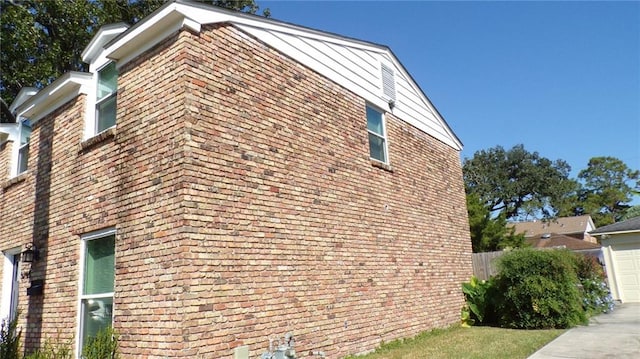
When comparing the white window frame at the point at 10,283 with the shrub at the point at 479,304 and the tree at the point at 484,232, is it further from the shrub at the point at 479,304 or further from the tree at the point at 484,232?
the tree at the point at 484,232

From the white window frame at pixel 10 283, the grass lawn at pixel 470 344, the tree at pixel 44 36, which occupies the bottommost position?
the grass lawn at pixel 470 344

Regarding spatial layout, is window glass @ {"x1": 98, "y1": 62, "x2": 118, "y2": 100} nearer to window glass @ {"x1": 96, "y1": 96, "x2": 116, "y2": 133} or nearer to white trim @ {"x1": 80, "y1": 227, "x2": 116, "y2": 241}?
window glass @ {"x1": 96, "y1": 96, "x2": 116, "y2": 133}

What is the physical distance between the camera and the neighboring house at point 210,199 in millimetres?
5559

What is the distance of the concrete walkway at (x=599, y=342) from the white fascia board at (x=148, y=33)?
283 inches

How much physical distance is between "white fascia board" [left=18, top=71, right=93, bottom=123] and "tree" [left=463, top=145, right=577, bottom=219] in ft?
111

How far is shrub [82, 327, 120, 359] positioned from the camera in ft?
18.1

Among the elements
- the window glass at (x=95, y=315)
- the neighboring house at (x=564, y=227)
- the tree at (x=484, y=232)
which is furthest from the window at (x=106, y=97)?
the neighboring house at (x=564, y=227)

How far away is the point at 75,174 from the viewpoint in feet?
23.9

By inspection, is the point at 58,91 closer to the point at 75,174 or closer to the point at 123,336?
the point at 75,174

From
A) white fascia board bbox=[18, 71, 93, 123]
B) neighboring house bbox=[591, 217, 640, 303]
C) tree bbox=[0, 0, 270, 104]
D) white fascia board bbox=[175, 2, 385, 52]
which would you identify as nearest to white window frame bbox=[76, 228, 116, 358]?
white fascia board bbox=[18, 71, 93, 123]

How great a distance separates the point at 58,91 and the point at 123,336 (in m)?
4.79

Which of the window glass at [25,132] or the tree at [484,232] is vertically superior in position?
the window glass at [25,132]

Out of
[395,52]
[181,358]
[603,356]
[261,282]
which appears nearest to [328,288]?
[261,282]

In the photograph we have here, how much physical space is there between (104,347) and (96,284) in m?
1.28
